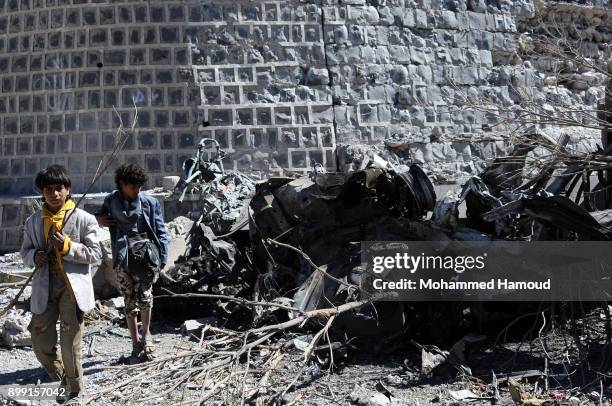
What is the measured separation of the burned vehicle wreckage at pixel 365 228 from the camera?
18.6ft

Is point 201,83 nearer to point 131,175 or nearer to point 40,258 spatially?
point 131,175

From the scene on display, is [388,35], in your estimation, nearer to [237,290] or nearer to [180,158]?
[180,158]

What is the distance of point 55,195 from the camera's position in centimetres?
500

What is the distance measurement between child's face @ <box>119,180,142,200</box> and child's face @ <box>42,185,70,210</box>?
808 mm

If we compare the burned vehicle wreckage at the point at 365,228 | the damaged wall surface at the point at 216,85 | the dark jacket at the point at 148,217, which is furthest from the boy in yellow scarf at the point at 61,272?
A: the damaged wall surface at the point at 216,85

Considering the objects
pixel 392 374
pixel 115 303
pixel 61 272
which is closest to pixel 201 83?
pixel 115 303

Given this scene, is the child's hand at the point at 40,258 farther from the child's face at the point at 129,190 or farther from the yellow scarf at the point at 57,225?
the child's face at the point at 129,190

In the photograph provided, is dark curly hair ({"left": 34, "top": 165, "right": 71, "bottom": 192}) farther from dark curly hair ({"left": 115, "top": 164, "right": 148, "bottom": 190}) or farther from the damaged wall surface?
the damaged wall surface

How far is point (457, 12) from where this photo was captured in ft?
42.5

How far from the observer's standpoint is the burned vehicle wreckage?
5.68 metres

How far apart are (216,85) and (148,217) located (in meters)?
5.95

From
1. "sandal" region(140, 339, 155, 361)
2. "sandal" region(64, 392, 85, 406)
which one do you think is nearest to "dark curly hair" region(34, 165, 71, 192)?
"sandal" region(64, 392, 85, 406)

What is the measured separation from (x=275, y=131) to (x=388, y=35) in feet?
8.04

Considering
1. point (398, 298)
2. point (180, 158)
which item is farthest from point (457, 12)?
point (398, 298)
